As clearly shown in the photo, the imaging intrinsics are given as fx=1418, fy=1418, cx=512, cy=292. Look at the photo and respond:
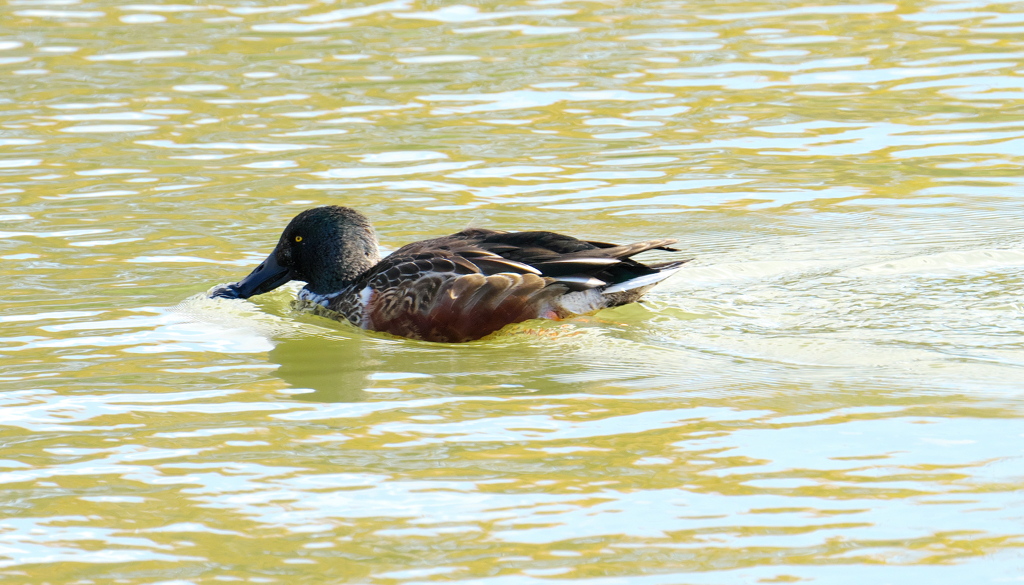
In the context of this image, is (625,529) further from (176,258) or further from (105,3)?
(105,3)

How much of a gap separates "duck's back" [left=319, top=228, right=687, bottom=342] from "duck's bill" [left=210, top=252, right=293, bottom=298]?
84cm

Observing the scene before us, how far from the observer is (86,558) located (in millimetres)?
5094

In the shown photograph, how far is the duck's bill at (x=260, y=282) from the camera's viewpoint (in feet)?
28.1

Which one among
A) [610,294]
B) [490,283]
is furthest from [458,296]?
[610,294]

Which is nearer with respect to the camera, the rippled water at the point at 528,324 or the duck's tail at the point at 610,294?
the rippled water at the point at 528,324

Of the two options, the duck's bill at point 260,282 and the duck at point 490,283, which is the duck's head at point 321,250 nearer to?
the duck's bill at point 260,282

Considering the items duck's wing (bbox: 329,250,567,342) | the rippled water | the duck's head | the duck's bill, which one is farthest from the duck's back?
the duck's bill

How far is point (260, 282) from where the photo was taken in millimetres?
8703

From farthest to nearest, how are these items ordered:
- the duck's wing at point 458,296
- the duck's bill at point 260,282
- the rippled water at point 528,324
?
the duck's bill at point 260,282, the duck's wing at point 458,296, the rippled water at point 528,324

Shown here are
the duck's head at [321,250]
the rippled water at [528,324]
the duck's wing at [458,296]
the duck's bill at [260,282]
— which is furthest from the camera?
the duck's head at [321,250]

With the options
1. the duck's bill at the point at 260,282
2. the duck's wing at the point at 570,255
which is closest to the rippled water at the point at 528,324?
the duck's bill at the point at 260,282

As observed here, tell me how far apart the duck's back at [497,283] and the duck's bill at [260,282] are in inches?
32.9

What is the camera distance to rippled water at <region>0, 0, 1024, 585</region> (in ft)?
17.0

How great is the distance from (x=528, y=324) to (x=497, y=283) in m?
0.33
